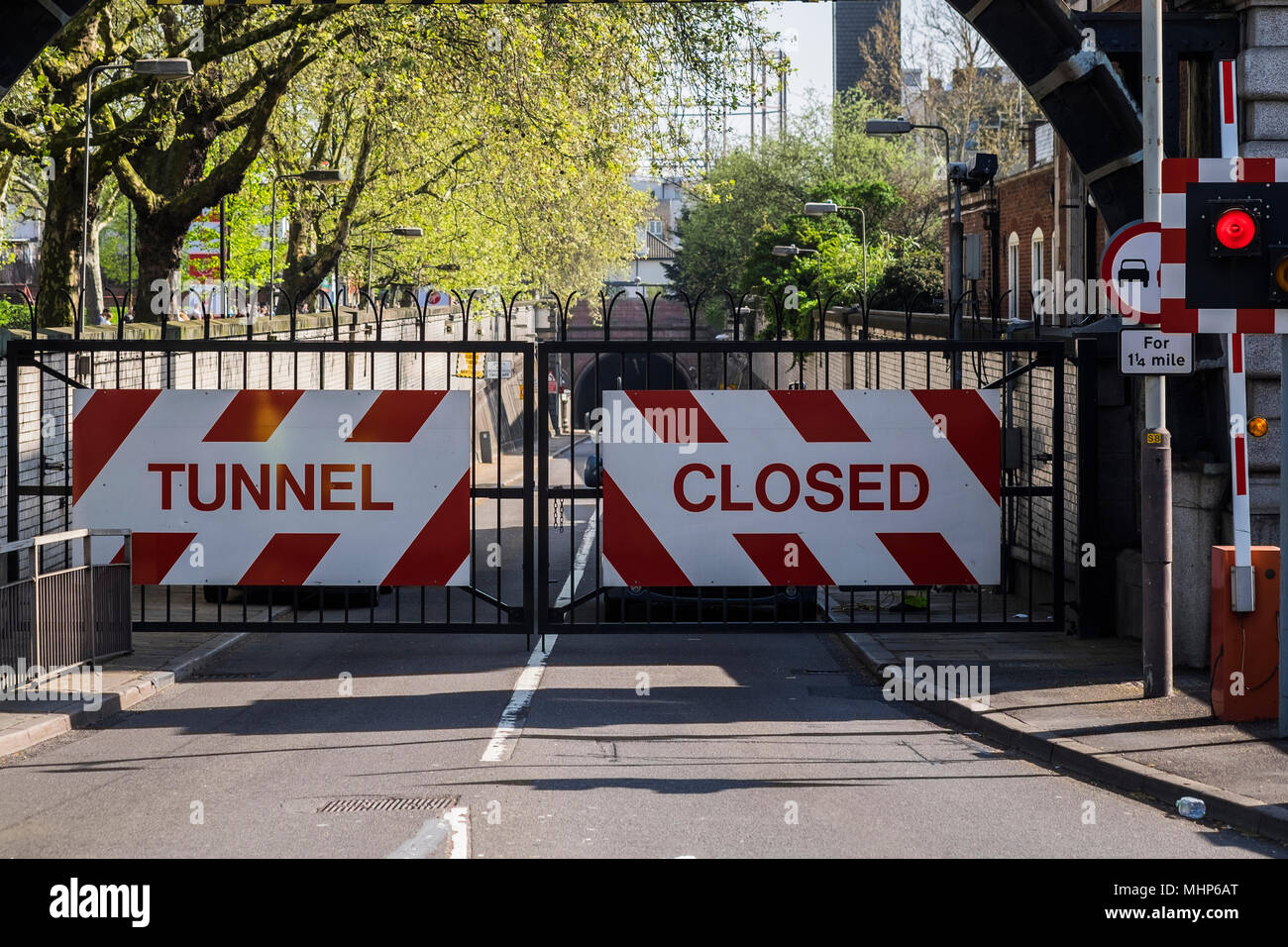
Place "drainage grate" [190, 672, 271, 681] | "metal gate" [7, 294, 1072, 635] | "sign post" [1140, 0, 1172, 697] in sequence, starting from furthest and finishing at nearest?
"drainage grate" [190, 672, 271, 681], "metal gate" [7, 294, 1072, 635], "sign post" [1140, 0, 1172, 697]

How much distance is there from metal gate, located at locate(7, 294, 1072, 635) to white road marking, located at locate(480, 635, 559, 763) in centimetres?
48

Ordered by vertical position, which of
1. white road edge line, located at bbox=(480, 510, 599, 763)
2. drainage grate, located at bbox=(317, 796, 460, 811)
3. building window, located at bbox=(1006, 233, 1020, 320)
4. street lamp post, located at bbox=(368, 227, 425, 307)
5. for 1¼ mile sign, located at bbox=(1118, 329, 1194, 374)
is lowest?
white road edge line, located at bbox=(480, 510, 599, 763)

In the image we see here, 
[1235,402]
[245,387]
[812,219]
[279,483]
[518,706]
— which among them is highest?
[812,219]

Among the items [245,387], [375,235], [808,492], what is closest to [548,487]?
[808,492]

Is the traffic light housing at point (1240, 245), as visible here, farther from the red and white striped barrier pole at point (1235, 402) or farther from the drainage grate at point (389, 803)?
the drainage grate at point (389, 803)

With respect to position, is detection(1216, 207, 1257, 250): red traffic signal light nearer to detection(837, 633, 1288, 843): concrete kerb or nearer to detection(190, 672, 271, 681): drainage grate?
detection(837, 633, 1288, 843): concrete kerb

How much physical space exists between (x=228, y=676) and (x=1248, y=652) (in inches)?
330

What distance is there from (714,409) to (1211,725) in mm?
4258

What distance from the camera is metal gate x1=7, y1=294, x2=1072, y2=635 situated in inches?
454

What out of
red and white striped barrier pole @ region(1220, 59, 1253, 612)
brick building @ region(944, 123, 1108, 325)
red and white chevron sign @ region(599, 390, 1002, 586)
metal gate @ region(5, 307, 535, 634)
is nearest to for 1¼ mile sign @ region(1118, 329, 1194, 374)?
red and white striped barrier pole @ region(1220, 59, 1253, 612)

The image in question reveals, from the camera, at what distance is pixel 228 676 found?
43.0ft

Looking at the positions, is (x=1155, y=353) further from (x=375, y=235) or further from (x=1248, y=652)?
(x=375, y=235)

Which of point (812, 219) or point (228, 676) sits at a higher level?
point (812, 219)
